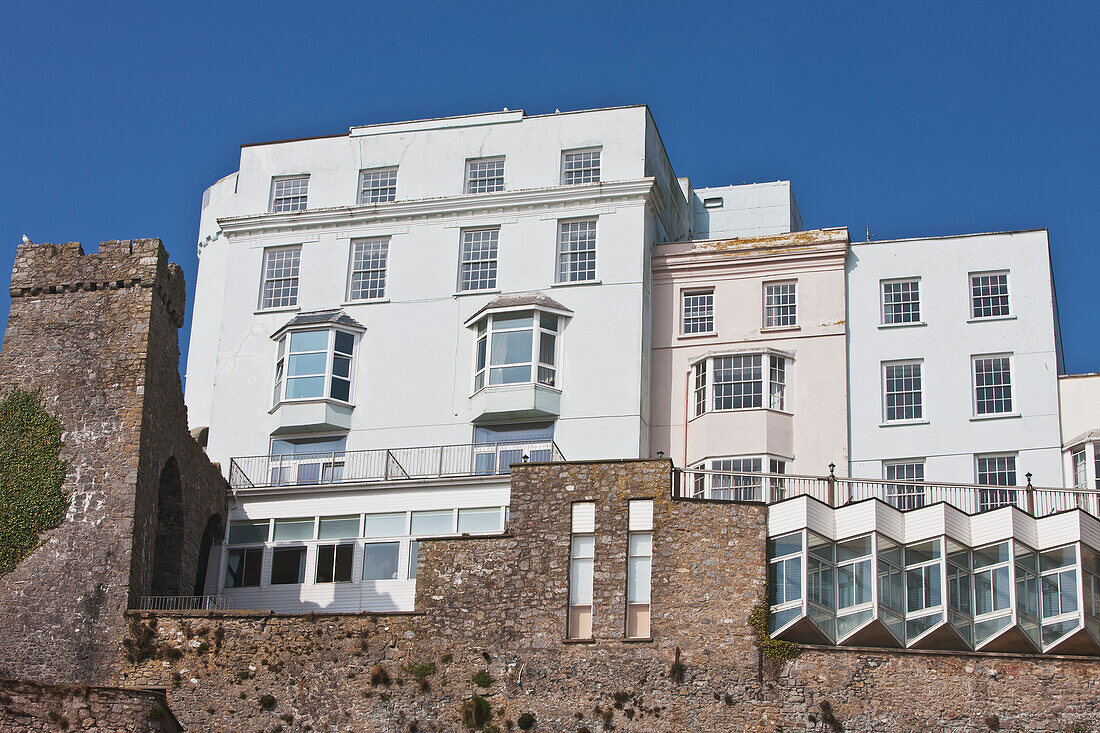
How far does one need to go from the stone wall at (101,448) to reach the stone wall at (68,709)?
185 cm

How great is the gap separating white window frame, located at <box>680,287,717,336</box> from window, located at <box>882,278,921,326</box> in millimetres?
4717

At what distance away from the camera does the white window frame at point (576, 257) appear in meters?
43.1

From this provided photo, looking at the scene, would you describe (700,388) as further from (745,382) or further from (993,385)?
(993,385)

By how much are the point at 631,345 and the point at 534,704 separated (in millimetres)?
12190

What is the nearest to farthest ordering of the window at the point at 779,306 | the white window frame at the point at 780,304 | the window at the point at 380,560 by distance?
the window at the point at 380,560, the white window frame at the point at 780,304, the window at the point at 779,306

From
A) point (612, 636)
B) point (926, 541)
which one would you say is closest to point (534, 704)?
point (612, 636)

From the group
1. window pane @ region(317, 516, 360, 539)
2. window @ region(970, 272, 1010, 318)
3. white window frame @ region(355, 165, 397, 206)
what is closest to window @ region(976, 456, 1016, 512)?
window @ region(970, 272, 1010, 318)

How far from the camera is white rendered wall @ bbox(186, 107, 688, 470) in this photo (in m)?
41.8

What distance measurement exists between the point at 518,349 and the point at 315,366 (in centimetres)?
584

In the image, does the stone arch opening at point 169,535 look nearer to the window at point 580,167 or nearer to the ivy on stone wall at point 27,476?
the ivy on stone wall at point 27,476

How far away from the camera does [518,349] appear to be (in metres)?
41.9

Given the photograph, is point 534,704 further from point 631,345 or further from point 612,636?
point 631,345

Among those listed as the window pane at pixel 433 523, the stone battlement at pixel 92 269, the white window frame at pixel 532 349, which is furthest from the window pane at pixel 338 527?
the stone battlement at pixel 92 269

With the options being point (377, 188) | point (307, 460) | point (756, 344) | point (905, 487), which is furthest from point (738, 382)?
point (377, 188)
